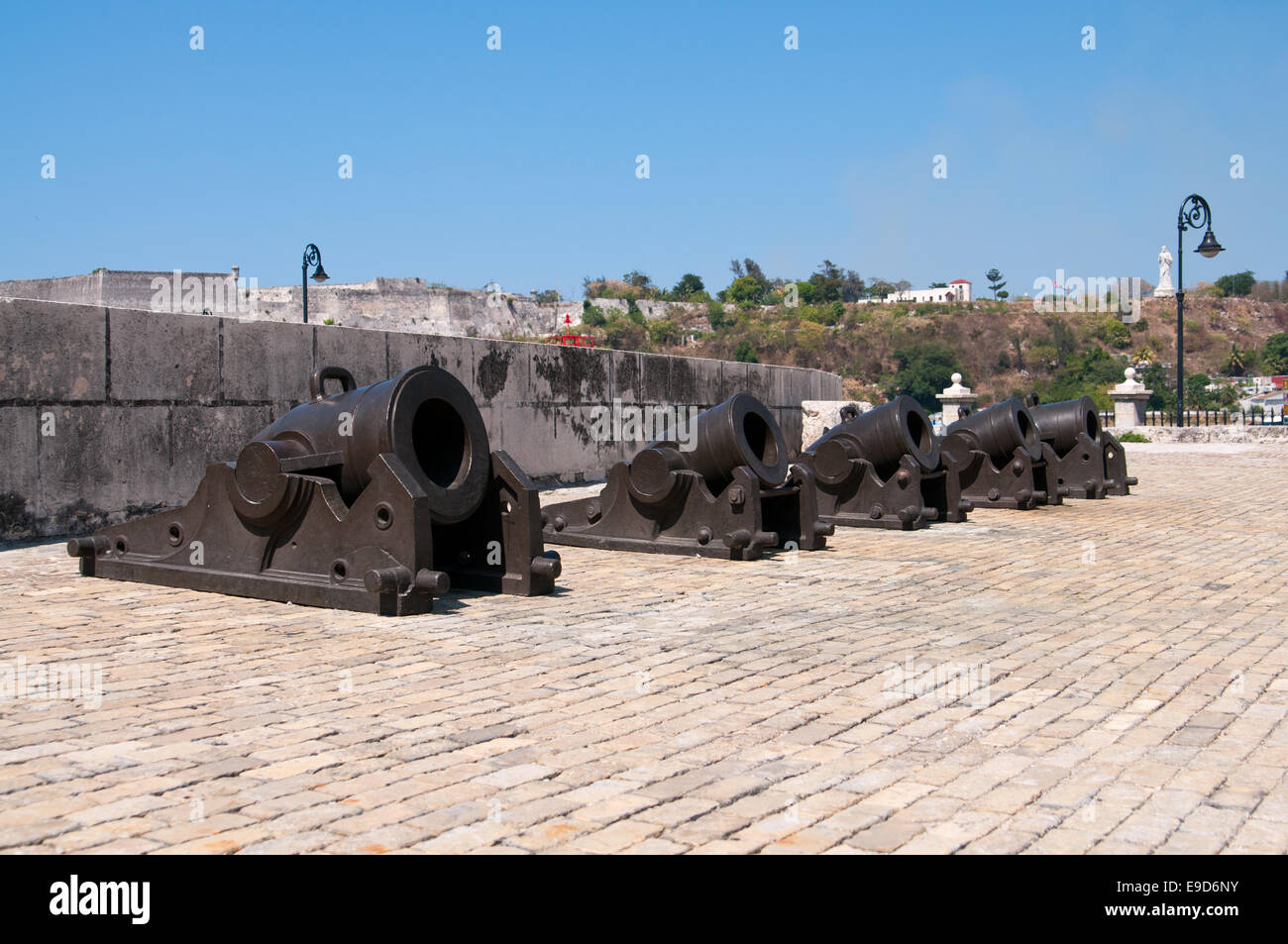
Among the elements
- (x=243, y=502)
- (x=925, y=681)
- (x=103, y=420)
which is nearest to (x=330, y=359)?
(x=103, y=420)

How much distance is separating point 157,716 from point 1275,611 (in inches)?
→ 193

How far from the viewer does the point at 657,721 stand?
3.52m

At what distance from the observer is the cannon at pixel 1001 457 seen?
1135 cm

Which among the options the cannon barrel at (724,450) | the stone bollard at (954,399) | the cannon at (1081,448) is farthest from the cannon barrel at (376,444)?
the stone bollard at (954,399)

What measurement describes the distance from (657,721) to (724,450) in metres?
4.20

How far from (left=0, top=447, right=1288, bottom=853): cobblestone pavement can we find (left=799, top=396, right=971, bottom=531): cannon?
126 inches

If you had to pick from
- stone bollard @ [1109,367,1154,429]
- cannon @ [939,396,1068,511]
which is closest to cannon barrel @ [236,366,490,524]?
cannon @ [939,396,1068,511]

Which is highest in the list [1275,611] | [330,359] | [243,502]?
[330,359]

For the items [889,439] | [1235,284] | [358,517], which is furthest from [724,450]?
[1235,284]

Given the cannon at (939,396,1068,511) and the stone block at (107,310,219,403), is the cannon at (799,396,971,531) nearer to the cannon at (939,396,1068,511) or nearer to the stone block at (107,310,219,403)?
the cannon at (939,396,1068,511)

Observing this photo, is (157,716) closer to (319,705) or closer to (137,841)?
(319,705)

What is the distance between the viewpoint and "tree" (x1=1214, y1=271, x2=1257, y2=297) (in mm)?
116750

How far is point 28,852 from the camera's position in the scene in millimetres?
2365

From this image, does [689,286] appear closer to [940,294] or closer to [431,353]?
[940,294]
